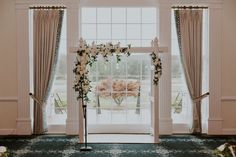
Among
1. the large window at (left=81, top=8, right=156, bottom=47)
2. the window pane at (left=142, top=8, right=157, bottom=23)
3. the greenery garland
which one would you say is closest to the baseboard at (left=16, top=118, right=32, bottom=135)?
the greenery garland

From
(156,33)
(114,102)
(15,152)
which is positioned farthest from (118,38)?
(15,152)

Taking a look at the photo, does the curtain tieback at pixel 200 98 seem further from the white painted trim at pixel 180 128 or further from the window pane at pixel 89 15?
the window pane at pixel 89 15

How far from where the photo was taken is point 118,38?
9430mm

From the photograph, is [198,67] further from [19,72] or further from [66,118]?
[19,72]

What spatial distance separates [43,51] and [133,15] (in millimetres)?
2127

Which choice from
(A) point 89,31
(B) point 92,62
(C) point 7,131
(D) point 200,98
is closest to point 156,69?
(B) point 92,62

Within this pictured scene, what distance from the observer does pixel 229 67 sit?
9.02m

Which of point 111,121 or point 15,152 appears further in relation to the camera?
point 111,121

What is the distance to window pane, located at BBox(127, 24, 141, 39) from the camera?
9.44 meters

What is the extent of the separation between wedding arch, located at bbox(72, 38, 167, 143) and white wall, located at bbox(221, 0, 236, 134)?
4.74 feet

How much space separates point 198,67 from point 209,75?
0.94 feet

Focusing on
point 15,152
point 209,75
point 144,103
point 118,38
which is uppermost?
point 118,38

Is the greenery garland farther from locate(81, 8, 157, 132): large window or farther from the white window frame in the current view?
locate(81, 8, 157, 132): large window

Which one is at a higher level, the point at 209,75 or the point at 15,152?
the point at 209,75
